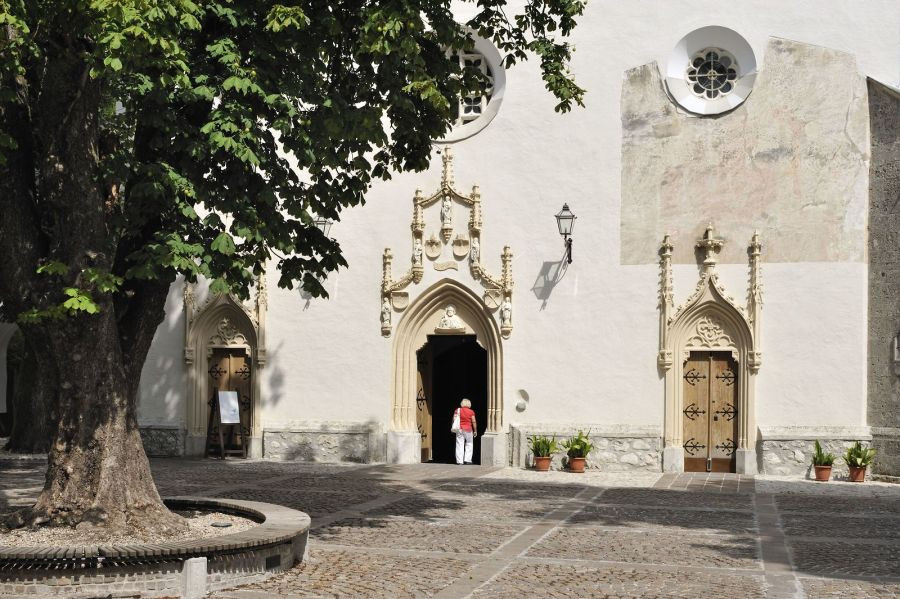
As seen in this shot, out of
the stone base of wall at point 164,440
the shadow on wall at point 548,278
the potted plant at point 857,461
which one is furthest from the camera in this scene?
the stone base of wall at point 164,440

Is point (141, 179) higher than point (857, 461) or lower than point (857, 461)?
higher

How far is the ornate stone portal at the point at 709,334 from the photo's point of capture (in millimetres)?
20016

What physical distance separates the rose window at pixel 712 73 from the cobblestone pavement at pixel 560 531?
710 cm

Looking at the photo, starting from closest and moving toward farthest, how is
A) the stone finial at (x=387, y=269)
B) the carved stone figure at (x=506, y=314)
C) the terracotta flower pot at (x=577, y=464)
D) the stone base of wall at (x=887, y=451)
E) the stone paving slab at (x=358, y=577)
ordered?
the stone paving slab at (x=358, y=577), the stone base of wall at (x=887, y=451), the terracotta flower pot at (x=577, y=464), the carved stone figure at (x=506, y=314), the stone finial at (x=387, y=269)

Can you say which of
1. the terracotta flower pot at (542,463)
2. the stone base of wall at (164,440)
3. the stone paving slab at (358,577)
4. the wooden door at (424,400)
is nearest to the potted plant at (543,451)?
the terracotta flower pot at (542,463)

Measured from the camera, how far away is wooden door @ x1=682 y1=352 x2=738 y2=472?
67.0 ft

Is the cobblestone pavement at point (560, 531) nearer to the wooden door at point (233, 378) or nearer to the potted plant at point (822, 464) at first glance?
the potted plant at point (822, 464)

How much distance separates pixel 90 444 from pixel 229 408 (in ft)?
39.3

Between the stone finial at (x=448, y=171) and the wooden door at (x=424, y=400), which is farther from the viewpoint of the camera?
the wooden door at (x=424, y=400)

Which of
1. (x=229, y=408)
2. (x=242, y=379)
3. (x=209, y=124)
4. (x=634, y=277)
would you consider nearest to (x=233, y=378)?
(x=242, y=379)

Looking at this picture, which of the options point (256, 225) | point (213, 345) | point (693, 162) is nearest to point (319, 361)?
point (213, 345)

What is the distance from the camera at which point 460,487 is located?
17484 millimetres

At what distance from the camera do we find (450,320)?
21938 mm

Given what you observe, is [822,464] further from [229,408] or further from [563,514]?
[229,408]
